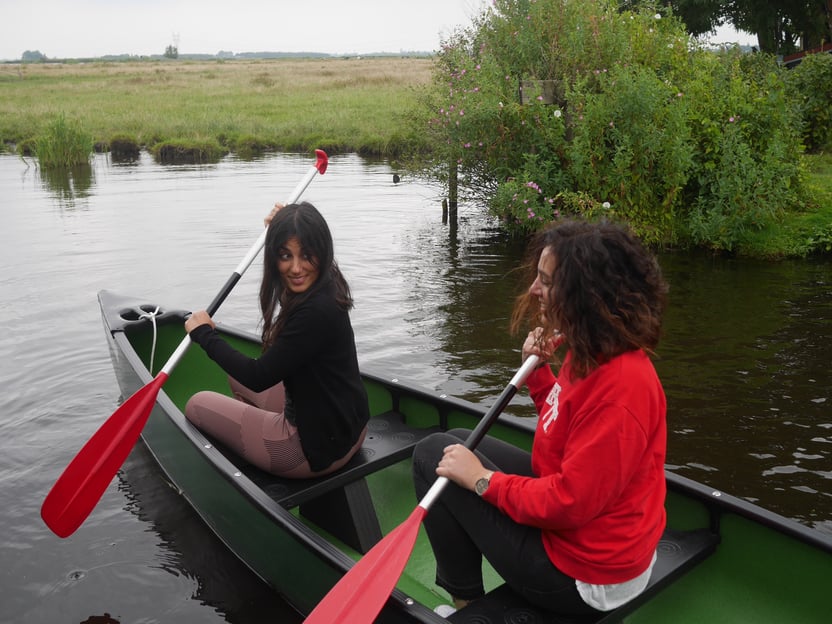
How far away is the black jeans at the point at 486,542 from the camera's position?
2.61m

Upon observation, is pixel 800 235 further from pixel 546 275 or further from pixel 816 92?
pixel 546 275

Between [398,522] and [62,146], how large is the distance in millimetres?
19063

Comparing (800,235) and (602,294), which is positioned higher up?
(602,294)

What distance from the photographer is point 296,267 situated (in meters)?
3.56

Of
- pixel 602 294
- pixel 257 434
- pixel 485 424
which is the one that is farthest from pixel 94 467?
pixel 602 294

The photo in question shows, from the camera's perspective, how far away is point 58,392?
269 inches

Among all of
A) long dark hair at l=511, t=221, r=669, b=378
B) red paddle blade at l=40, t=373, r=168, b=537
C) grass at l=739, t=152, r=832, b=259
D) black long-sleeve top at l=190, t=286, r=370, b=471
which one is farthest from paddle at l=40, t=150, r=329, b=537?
grass at l=739, t=152, r=832, b=259

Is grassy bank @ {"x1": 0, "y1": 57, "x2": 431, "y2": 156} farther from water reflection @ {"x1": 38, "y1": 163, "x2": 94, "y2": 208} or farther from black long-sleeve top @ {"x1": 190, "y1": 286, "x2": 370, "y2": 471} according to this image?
black long-sleeve top @ {"x1": 190, "y1": 286, "x2": 370, "y2": 471}

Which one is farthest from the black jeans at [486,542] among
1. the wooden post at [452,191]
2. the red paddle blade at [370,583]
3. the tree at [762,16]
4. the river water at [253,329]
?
the tree at [762,16]

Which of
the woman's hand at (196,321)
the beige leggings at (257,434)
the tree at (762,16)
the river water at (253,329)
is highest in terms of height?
the tree at (762,16)

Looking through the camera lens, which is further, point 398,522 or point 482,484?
point 398,522

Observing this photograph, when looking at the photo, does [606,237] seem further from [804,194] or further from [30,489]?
[804,194]

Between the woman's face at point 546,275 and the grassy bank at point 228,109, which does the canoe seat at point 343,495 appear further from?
the grassy bank at point 228,109

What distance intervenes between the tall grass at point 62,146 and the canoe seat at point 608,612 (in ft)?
66.2
